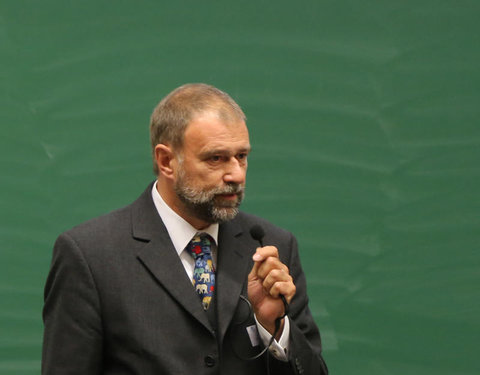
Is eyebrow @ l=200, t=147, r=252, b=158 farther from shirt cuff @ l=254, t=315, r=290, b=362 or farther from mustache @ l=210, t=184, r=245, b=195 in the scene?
shirt cuff @ l=254, t=315, r=290, b=362

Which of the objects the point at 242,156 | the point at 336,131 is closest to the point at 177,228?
the point at 242,156

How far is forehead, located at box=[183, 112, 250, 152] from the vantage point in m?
1.99

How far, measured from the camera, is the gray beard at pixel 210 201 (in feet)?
6.55

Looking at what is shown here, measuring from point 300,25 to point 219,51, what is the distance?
1.00 ft

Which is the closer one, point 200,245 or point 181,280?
point 181,280

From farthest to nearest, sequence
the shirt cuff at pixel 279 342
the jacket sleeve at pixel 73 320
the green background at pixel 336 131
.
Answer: the green background at pixel 336 131, the shirt cuff at pixel 279 342, the jacket sleeve at pixel 73 320

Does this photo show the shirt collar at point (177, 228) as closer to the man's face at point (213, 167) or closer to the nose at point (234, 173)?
the man's face at point (213, 167)

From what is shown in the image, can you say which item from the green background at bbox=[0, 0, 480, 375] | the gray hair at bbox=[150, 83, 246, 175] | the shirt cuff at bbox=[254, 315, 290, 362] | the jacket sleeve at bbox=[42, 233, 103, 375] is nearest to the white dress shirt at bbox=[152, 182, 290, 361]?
the shirt cuff at bbox=[254, 315, 290, 362]

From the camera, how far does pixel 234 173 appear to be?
1.99 metres

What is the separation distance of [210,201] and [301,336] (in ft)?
1.31

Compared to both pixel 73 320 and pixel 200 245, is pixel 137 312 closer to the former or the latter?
pixel 73 320

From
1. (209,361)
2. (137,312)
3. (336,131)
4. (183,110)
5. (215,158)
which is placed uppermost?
(336,131)

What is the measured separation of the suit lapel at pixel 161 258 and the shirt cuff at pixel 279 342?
0.45 feet

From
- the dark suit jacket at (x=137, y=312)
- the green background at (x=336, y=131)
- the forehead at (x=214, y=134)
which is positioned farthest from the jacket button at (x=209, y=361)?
the green background at (x=336, y=131)
